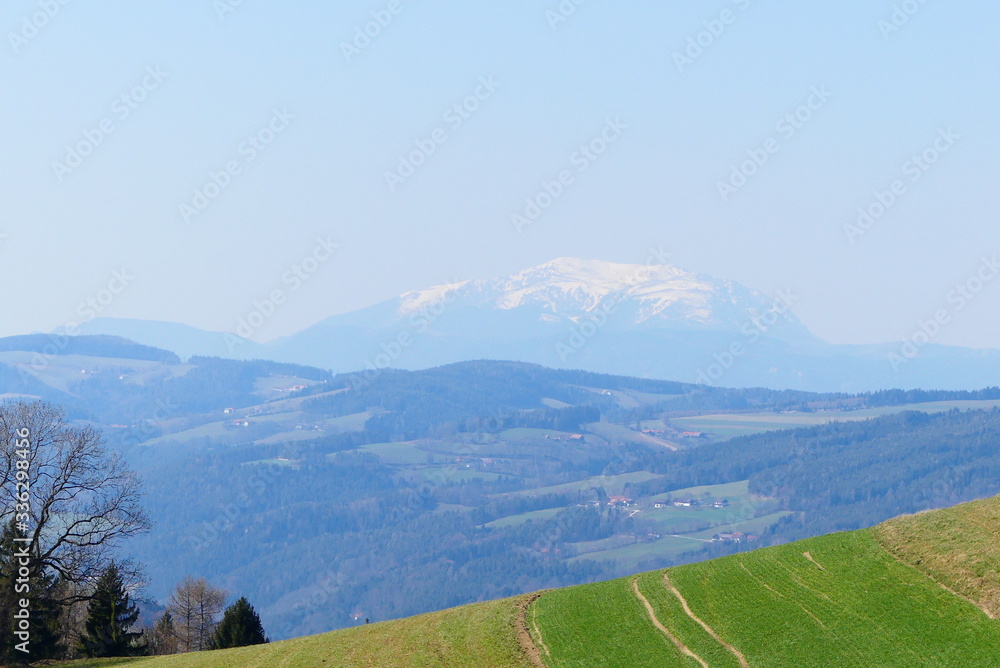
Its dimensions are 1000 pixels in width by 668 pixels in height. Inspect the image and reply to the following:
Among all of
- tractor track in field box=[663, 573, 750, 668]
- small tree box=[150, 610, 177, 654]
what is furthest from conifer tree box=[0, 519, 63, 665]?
small tree box=[150, 610, 177, 654]

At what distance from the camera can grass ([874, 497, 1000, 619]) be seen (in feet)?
126

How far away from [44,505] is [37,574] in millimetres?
3574

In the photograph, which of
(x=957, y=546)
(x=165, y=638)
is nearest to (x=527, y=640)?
(x=957, y=546)

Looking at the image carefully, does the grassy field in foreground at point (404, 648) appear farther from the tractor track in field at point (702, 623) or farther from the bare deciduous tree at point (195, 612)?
the bare deciduous tree at point (195, 612)

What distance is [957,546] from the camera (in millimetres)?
42375

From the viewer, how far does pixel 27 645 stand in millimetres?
49219

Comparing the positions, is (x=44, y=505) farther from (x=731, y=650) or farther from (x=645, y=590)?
(x=731, y=650)

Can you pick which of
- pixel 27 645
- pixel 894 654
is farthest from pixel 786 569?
pixel 27 645

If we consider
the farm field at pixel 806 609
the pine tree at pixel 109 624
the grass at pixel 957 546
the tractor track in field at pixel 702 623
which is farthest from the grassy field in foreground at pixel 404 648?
the grass at pixel 957 546

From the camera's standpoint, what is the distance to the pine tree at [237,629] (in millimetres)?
73375

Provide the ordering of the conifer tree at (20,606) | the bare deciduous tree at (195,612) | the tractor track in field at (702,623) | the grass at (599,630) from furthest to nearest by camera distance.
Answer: the bare deciduous tree at (195,612), the conifer tree at (20,606), the grass at (599,630), the tractor track in field at (702,623)

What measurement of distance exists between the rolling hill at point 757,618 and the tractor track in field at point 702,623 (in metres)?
0.07

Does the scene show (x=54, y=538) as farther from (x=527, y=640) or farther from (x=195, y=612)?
(x=527, y=640)

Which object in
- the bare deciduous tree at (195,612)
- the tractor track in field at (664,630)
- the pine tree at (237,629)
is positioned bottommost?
the tractor track in field at (664,630)
